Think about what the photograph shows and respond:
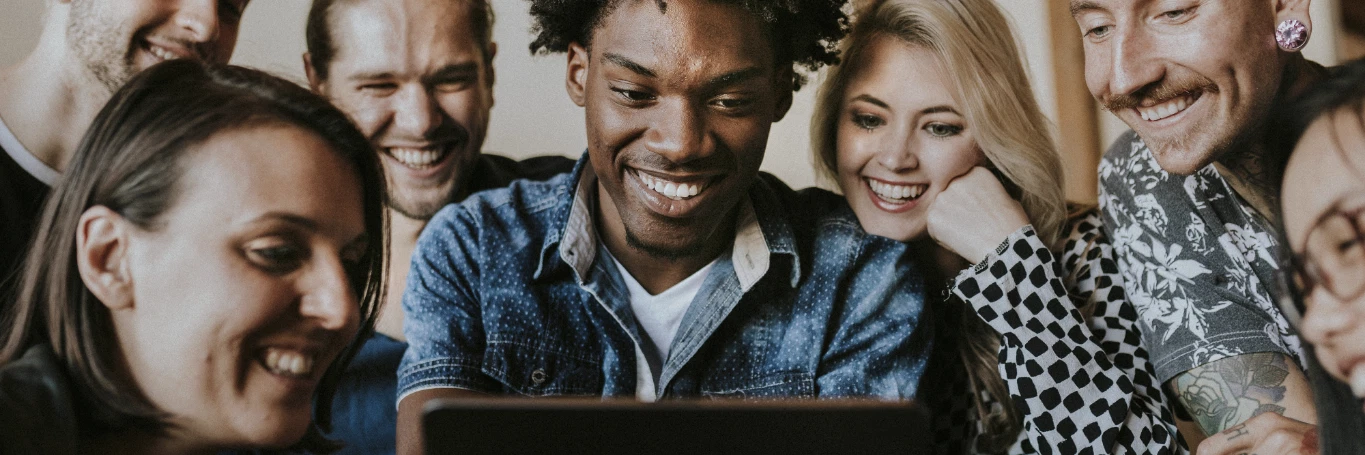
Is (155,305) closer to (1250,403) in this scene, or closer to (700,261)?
(700,261)

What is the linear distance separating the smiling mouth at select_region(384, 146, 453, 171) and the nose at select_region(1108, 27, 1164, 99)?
94 centimetres

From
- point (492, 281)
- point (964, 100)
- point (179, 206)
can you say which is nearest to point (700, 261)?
point (492, 281)

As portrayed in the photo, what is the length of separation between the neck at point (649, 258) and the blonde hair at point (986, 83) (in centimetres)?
26

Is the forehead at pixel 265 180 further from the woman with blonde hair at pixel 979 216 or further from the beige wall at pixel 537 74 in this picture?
the woman with blonde hair at pixel 979 216

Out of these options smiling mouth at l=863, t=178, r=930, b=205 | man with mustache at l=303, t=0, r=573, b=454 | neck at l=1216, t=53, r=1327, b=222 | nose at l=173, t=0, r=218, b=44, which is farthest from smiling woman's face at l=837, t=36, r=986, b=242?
nose at l=173, t=0, r=218, b=44

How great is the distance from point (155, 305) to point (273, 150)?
22 centimetres

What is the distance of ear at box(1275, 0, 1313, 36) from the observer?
1.34 meters

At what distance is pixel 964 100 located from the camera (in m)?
1.51

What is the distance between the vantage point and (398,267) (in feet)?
5.20

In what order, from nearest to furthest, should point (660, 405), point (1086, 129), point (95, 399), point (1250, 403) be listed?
point (660, 405) < point (95, 399) < point (1250, 403) < point (1086, 129)

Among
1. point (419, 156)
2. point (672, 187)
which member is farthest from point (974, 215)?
point (419, 156)

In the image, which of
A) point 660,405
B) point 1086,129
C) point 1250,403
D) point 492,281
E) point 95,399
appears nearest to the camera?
point 660,405

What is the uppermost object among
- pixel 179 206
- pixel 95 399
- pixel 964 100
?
pixel 964 100

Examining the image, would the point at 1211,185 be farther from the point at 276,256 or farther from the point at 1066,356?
the point at 276,256
